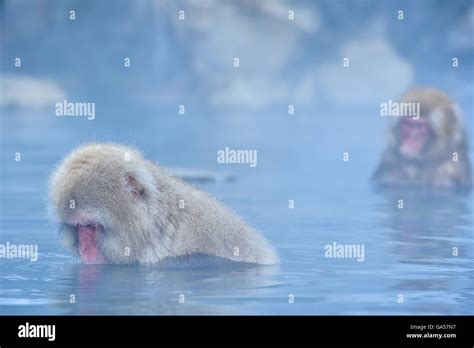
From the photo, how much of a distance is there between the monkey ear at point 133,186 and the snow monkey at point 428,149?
3067mm

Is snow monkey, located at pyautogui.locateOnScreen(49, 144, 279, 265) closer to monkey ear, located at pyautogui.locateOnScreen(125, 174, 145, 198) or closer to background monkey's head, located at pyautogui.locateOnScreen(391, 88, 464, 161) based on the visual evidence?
monkey ear, located at pyautogui.locateOnScreen(125, 174, 145, 198)

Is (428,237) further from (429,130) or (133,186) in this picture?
(133,186)

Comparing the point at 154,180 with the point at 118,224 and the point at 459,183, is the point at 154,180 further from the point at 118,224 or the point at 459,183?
the point at 459,183

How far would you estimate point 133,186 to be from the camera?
881 centimetres

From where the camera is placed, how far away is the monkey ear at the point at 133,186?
8.81 m

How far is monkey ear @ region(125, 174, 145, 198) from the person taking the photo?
881cm

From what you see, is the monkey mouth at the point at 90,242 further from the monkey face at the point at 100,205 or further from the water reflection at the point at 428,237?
the water reflection at the point at 428,237

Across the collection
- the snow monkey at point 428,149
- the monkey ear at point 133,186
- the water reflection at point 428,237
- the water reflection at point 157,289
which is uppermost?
the snow monkey at point 428,149

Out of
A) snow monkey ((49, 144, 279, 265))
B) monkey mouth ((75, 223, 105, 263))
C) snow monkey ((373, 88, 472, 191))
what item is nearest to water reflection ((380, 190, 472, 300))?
snow monkey ((373, 88, 472, 191))

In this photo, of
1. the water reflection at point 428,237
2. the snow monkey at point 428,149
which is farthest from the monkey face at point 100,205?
the snow monkey at point 428,149

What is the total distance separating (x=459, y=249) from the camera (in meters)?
9.73

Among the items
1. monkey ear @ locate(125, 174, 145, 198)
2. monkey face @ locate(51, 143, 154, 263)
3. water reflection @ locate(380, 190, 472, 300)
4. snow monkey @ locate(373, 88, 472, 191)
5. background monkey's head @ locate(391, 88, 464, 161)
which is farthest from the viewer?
background monkey's head @ locate(391, 88, 464, 161)

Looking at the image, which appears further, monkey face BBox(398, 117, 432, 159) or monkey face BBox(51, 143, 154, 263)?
monkey face BBox(398, 117, 432, 159)
